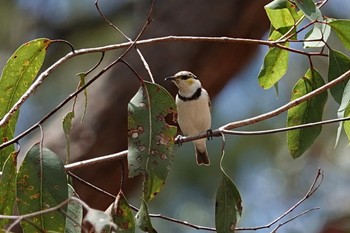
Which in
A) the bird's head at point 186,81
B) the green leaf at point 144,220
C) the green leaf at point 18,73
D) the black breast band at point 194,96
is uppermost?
the bird's head at point 186,81

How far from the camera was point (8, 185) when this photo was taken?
1.21 meters

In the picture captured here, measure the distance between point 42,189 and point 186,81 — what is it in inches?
39.3

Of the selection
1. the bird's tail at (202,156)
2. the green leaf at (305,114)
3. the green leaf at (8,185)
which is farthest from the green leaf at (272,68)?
the bird's tail at (202,156)

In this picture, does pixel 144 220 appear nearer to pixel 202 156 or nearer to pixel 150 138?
pixel 150 138

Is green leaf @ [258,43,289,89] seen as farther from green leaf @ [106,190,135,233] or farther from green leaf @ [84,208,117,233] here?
green leaf @ [84,208,117,233]

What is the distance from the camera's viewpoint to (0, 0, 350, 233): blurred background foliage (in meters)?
2.27

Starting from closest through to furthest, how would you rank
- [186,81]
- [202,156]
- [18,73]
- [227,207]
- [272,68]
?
[227,207]
[18,73]
[272,68]
[186,81]
[202,156]

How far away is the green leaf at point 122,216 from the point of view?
1.16 meters

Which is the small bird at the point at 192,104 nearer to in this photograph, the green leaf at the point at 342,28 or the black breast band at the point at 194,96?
the black breast band at the point at 194,96

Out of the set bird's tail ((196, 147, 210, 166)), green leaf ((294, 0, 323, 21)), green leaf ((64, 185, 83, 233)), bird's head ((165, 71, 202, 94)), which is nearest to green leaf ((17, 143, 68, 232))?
green leaf ((64, 185, 83, 233))

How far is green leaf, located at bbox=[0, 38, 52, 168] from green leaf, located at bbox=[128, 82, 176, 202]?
0.21 m

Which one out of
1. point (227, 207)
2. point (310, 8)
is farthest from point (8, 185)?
point (310, 8)

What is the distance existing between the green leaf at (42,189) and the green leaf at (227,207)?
22 cm

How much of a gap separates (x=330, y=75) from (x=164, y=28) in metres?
0.95
